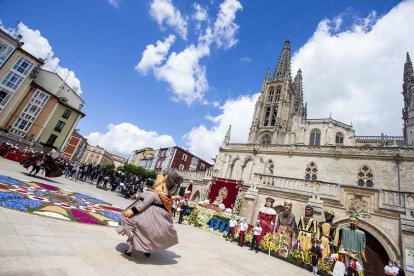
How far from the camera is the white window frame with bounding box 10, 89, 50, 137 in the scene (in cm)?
3262

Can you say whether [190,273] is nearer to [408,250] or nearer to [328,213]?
[328,213]

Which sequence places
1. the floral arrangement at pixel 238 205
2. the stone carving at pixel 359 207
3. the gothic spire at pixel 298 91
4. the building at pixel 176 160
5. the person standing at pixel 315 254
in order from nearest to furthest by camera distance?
the person standing at pixel 315 254
the stone carving at pixel 359 207
the floral arrangement at pixel 238 205
the building at pixel 176 160
the gothic spire at pixel 298 91

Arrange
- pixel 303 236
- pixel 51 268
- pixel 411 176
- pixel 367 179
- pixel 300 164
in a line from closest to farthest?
pixel 51 268 → pixel 303 236 → pixel 411 176 → pixel 367 179 → pixel 300 164

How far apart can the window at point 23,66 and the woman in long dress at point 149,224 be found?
40.5 meters

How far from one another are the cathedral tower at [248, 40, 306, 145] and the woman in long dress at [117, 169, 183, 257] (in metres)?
38.4

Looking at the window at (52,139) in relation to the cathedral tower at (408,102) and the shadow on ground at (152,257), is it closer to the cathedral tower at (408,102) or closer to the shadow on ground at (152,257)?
the shadow on ground at (152,257)

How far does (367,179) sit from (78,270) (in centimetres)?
2317

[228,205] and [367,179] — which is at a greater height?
[367,179]

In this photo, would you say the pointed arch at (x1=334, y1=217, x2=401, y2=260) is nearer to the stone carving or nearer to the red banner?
the stone carving

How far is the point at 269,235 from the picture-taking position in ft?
30.6

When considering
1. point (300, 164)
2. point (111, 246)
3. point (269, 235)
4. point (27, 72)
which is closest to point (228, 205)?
point (300, 164)

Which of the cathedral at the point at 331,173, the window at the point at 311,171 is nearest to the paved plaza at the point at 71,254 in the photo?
the cathedral at the point at 331,173

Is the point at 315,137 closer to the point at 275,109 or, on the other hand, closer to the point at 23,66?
the point at 275,109

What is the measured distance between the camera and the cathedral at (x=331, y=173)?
10.3m
